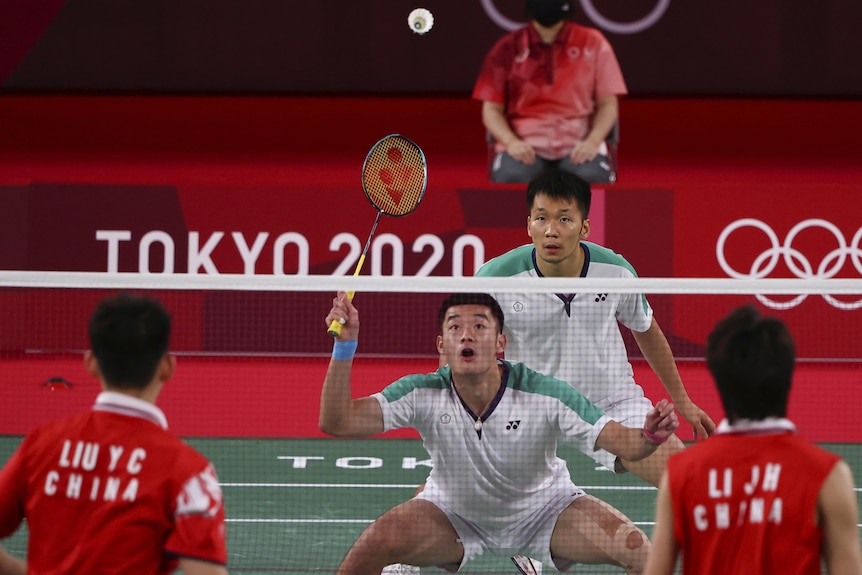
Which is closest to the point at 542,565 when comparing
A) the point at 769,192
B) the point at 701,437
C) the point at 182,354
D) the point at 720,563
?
the point at 701,437

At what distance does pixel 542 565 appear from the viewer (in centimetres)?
487

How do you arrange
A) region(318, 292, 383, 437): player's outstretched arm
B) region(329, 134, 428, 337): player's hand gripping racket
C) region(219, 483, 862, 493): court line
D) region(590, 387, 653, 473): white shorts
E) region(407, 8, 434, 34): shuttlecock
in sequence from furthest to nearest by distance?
region(407, 8, 434, 34): shuttlecock → region(219, 483, 862, 493): court line → region(329, 134, 428, 337): player's hand gripping racket → region(590, 387, 653, 473): white shorts → region(318, 292, 383, 437): player's outstretched arm

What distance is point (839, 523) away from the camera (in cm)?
251

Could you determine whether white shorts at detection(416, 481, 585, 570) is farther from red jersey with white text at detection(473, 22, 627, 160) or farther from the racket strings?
red jersey with white text at detection(473, 22, 627, 160)

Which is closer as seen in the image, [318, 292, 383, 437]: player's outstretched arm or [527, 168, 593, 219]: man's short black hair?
[318, 292, 383, 437]: player's outstretched arm

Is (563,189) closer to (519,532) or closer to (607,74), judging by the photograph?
(519,532)

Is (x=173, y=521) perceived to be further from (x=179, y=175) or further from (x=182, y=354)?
(x=179, y=175)

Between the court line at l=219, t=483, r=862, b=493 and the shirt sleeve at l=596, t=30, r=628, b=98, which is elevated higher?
the shirt sleeve at l=596, t=30, r=628, b=98

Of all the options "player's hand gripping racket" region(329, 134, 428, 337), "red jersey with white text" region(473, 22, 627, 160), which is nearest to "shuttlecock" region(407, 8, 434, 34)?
"red jersey with white text" region(473, 22, 627, 160)

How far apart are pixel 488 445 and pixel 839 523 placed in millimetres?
2045

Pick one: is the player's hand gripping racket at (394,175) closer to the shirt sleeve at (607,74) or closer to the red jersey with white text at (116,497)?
the shirt sleeve at (607,74)

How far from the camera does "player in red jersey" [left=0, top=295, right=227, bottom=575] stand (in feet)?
8.28

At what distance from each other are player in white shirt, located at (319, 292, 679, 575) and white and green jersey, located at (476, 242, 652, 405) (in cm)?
105

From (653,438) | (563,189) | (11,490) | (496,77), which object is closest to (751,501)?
(11,490)
